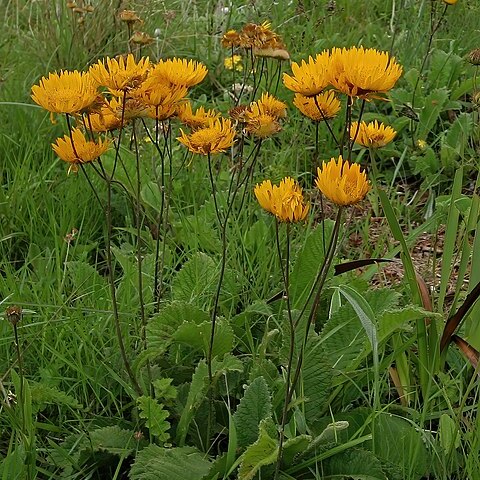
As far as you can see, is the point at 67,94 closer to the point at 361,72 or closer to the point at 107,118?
the point at 107,118

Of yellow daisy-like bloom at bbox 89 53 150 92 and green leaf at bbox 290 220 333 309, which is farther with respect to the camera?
green leaf at bbox 290 220 333 309

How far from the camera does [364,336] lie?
1.66 metres

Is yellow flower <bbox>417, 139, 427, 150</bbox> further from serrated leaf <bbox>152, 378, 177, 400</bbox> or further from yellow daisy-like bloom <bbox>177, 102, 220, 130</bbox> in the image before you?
serrated leaf <bbox>152, 378, 177, 400</bbox>

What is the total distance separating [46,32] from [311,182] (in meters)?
1.48

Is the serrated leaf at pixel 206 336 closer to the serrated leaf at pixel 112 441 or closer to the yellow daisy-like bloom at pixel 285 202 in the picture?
the serrated leaf at pixel 112 441

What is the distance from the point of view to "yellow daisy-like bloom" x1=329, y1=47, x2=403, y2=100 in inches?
47.2

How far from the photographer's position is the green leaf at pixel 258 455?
4.37ft

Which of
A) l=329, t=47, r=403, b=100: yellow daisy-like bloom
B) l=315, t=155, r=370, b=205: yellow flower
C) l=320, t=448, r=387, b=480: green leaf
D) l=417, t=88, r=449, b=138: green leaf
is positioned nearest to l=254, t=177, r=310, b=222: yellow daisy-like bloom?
l=315, t=155, r=370, b=205: yellow flower

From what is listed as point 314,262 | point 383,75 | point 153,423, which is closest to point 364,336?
point 314,262

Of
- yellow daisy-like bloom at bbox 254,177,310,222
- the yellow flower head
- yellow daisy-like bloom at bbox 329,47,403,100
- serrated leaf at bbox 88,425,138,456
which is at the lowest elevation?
serrated leaf at bbox 88,425,138,456

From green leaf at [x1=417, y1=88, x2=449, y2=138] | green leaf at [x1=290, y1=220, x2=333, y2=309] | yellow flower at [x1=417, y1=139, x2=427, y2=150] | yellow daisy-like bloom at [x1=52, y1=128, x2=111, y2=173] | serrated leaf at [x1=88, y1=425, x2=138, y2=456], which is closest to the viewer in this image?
yellow daisy-like bloom at [x1=52, y1=128, x2=111, y2=173]

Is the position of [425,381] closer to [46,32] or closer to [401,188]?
[401,188]

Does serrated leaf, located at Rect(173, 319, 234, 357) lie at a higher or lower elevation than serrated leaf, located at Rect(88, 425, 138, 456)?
higher

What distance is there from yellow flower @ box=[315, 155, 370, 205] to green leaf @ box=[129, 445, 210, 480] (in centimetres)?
60
